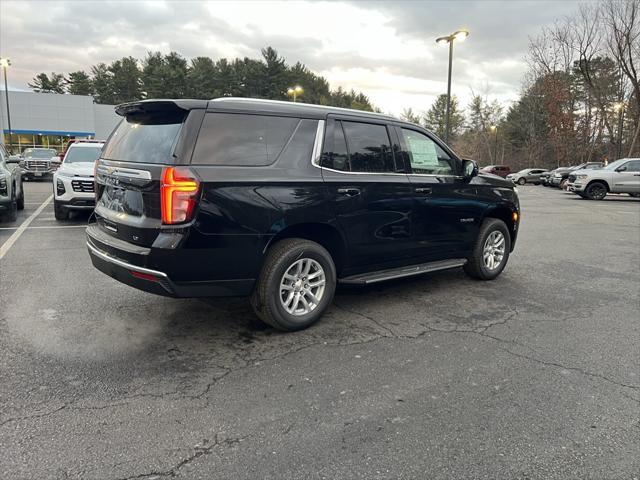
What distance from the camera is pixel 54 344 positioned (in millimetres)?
3830

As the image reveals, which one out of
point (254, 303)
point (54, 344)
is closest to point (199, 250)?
point (254, 303)

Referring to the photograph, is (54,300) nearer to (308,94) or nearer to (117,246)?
(117,246)

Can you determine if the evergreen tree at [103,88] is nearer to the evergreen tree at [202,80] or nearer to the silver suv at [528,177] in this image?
the evergreen tree at [202,80]

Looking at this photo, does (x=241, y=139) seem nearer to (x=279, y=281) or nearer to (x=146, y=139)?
(x=146, y=139)

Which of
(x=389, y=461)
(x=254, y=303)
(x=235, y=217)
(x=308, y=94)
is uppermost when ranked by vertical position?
(x=308, y=94)

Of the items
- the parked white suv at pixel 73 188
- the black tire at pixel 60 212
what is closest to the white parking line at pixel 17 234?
the black tire at pixel 60 212

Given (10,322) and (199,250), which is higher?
(199,250)

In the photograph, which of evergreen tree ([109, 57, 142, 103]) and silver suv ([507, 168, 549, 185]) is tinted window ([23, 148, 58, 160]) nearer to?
silver suv ([507, 168, 549, 185])

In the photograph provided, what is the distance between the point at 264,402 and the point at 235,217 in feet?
4.58

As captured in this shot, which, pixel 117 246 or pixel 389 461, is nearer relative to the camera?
pixel 389 461

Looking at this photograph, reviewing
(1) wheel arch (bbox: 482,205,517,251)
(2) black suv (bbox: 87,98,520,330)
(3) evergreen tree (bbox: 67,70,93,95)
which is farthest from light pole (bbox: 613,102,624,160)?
(3) evergreen tree (bbox: 67,70,93,95)

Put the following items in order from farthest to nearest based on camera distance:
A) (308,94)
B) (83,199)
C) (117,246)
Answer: (308,94)
(83,199)
(117,246)

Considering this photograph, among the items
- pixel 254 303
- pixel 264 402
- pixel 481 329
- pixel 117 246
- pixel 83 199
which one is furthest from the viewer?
pixel 83 199

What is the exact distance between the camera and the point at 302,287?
166 inches
